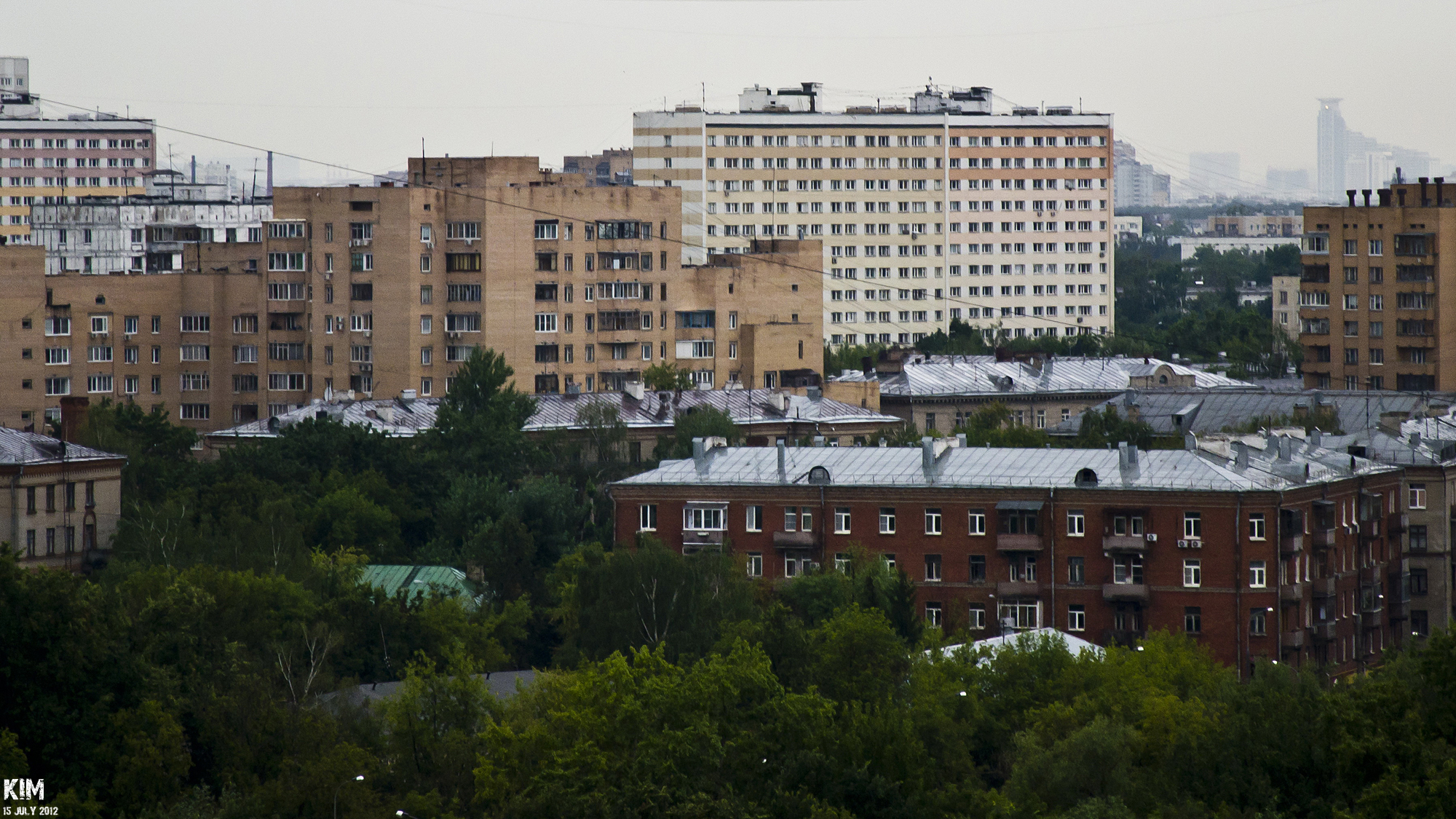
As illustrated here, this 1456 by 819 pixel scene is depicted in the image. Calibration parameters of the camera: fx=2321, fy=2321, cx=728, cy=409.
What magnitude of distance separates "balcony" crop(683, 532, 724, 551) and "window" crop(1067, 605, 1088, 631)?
428 inches

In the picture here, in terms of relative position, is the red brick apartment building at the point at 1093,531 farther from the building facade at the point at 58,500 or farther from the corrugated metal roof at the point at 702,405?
the corrugated metal roof at the point at 702,405

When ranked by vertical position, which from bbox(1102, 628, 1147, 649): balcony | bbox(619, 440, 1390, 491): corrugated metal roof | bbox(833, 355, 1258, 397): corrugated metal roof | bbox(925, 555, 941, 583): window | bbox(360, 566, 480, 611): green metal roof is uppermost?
bbox(833, 355, 1258, 397): corrugated metal roof

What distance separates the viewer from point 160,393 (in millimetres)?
A: 121312

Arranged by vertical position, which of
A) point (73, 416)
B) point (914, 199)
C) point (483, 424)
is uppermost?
point (914, 199)

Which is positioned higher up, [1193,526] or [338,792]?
[1193,526]

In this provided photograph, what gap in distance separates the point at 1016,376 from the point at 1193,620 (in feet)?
171

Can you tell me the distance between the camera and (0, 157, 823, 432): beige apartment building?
378 feet

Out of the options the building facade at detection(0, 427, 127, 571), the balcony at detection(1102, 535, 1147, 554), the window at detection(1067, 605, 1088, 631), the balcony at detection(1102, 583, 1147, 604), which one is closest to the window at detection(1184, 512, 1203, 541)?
the balcony at detection(1102, 535, 1147, 554)

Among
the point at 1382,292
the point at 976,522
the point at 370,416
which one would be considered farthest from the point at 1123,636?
the point at 1382,292

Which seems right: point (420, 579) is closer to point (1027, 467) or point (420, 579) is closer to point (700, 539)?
point (700, 539)

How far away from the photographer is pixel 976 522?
6881 cm

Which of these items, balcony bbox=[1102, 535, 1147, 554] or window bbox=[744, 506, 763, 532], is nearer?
balcony bbox=[1102, 535, 1147, 554]

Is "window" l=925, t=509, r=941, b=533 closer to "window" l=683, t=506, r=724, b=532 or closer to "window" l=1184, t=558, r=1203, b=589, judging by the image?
"window" l=683, t=506, r=724, b=532

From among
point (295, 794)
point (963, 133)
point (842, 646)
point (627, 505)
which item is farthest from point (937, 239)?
point (295, 794)
